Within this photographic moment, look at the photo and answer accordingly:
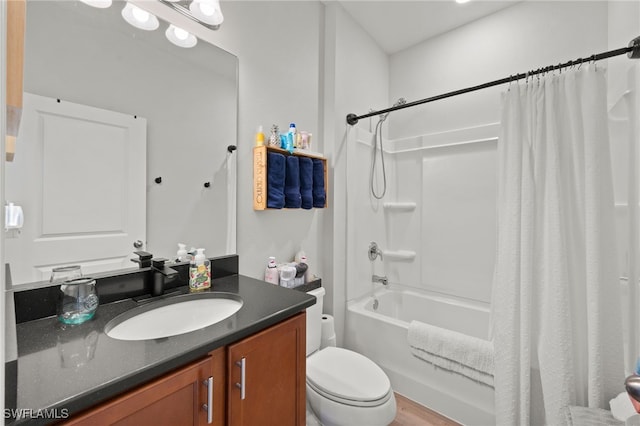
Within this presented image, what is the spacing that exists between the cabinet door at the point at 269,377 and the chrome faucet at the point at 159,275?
1.51 ft

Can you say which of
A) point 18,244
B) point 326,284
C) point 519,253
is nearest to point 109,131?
point 18,244

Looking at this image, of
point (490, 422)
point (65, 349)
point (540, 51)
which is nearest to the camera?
point (65, 349)

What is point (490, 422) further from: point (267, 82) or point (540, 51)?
point (540, 51)

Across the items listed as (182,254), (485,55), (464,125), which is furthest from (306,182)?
(485,55)

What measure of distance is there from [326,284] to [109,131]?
1625 millimetres

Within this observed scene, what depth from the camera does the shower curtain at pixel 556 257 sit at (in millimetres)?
1229

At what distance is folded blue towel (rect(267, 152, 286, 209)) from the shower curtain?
1212mm

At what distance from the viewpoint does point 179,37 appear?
128 cm

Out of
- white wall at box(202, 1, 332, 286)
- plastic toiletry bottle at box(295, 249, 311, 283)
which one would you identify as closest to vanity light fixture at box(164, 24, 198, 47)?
white wall at box(202, 1, 332, 286)

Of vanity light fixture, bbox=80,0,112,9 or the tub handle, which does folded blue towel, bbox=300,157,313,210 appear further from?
vanity light fixture, bbox=80,0,112,9

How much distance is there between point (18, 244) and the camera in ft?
2.89

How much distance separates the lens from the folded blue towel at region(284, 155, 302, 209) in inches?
67.4

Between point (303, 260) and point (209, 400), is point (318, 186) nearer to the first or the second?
point (303, 260)

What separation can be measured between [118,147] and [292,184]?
90cm
